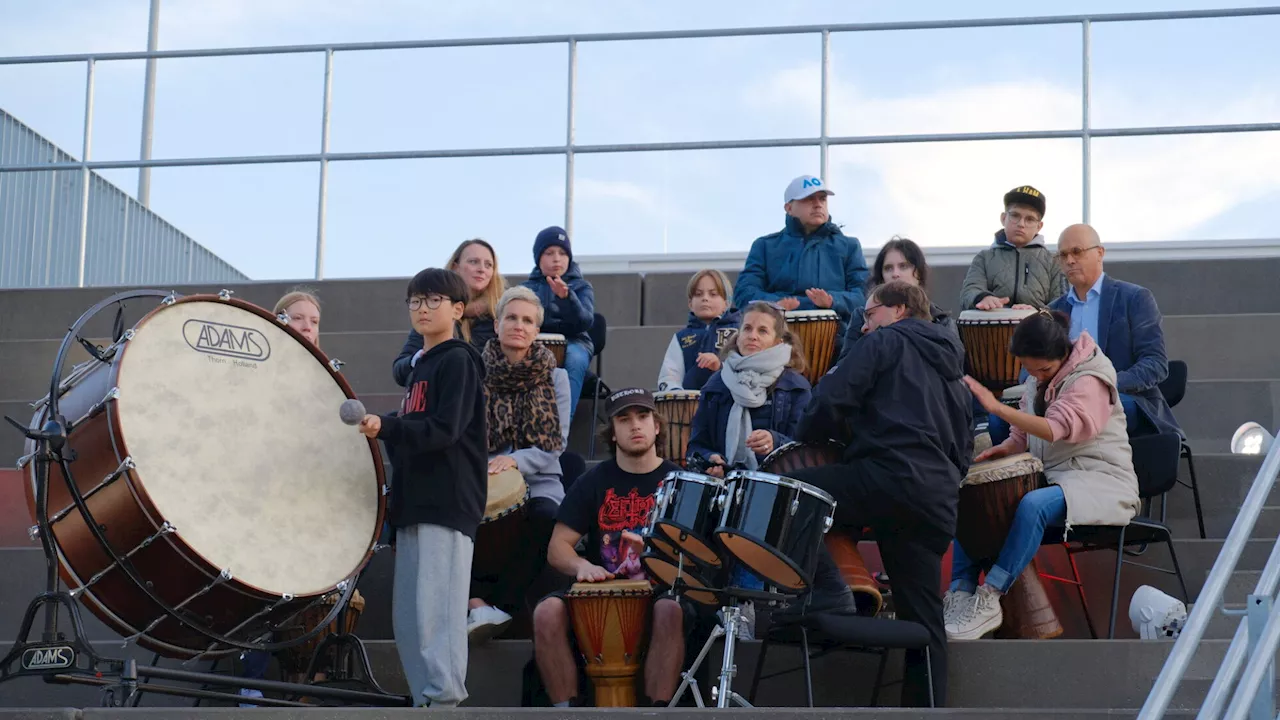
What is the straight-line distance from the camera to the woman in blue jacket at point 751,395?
7.20 m

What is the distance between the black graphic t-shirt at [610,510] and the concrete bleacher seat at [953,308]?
0.48 m

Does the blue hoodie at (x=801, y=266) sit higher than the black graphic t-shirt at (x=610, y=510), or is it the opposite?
the blue hoodie at (x=801, y=266)

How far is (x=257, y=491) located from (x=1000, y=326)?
143 inches

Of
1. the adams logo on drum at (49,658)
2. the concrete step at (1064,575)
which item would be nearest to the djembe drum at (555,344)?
the concrete step at (1064,575)

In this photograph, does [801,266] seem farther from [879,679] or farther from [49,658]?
[49,658]

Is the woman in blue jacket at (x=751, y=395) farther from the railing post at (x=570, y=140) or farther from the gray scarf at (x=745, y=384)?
the railing post at (x=570, y=140)

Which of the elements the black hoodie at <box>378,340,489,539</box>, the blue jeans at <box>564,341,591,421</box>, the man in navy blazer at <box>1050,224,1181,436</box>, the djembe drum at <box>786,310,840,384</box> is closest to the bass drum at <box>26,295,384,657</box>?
the black hoodie at <box>378,340,489,539</box>

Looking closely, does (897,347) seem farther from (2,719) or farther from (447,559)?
(2,719)

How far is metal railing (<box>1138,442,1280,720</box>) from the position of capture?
3.83 meters

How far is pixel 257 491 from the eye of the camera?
5.61 m

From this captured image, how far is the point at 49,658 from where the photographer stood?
5090mm

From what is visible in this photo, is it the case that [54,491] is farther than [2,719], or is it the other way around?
[54,491]

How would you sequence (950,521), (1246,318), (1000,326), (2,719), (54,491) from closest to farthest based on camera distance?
1. (2,719)
2. (54,491)
3. (950,521)
4. (1000,326)
5. (1246,318)

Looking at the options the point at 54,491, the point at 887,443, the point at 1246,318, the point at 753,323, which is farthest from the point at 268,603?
the point at 1246,318
